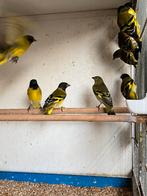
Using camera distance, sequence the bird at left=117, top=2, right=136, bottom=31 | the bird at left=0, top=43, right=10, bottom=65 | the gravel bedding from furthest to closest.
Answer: the gravel bedding, the bird at left=0, top=43, right=10, bottom=65, the bird at left=117, top=2, right=136, bottom=31

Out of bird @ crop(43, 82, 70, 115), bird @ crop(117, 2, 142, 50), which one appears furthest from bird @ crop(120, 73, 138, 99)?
bird @ crop(43, 82, 70, 115)

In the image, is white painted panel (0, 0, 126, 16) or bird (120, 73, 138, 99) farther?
white painted panel (0, 0, 126, 16)

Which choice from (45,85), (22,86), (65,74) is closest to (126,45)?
(65,74)

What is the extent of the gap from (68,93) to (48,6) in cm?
51

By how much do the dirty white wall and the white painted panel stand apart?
78 mm

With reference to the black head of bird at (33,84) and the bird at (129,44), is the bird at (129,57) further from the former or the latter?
the black head of bird at (33,84)

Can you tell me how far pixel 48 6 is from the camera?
1.47 meters

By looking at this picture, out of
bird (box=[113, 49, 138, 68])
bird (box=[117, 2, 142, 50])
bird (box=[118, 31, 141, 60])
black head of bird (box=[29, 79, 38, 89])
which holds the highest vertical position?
bird (box=[117, 2, 142, 50])

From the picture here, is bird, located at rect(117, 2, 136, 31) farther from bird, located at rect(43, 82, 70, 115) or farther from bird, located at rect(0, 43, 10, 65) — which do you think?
bird, located at rect(0, 43, 10, 65)

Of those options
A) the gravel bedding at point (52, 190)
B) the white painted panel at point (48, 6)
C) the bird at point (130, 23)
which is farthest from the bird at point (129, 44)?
the gravel bedding at point (52, 190)

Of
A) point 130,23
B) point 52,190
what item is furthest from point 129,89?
point 52,190

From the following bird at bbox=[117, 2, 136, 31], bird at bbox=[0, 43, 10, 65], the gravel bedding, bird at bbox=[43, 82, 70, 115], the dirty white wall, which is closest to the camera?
bird at bbox=[117, 2, 136, 31]

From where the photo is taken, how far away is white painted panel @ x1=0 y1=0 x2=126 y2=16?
1.38m

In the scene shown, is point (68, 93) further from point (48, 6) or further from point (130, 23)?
point (130, 23)
